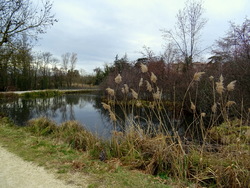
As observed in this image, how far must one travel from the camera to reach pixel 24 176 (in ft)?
8.32

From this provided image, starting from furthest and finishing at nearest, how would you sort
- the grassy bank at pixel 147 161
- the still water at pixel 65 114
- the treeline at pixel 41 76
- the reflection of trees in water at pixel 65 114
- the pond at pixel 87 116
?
the treeline at pixel 41 76
the still water at pixel 65 114
the reflection of trees in water at pixel 65 114
the pond at pixel 87 116
the grassy bank at pixel 147 161

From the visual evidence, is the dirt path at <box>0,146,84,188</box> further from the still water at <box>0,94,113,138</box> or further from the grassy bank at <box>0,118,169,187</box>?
the still water at <box>0,94,113,138</box>

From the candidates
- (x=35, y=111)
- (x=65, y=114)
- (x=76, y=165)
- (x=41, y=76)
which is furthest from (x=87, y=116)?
(x=41, y=76)

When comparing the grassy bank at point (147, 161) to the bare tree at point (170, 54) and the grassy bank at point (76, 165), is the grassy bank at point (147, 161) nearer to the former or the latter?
the grassy bank at point (76, 165)

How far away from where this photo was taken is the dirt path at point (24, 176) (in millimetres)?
2301

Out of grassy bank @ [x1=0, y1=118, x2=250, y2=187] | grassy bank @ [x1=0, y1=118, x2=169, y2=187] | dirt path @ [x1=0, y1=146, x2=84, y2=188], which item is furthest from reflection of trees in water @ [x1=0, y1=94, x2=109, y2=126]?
grassy bank @ [x1=0, y1=118, x2=250, y2=187]

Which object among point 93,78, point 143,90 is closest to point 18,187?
point 143,90

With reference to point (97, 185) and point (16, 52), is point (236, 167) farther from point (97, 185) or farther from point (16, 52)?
point (16, 52)

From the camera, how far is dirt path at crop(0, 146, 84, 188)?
2301mm

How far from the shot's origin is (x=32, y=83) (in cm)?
2977

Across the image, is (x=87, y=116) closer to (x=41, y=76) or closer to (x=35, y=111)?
(x=35, y=111)

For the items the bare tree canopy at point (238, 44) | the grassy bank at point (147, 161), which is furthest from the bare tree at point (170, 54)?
the grassy bank at point (147, 161)

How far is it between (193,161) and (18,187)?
2841 mm

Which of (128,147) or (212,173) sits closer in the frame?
(212,173)
